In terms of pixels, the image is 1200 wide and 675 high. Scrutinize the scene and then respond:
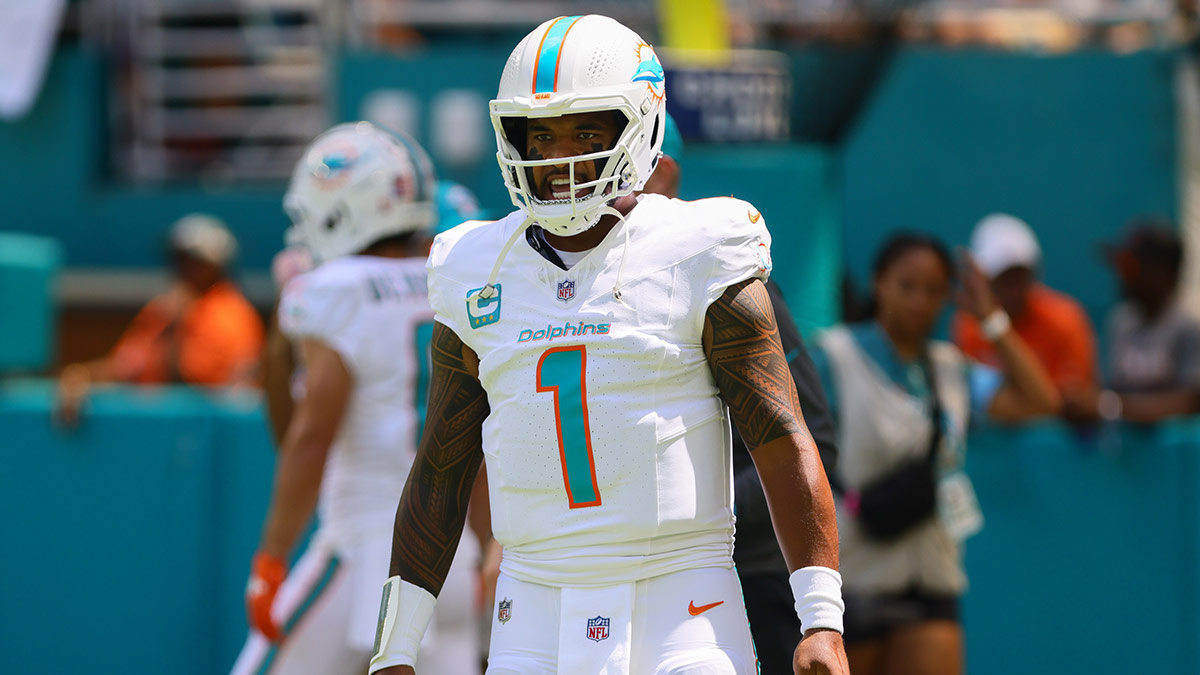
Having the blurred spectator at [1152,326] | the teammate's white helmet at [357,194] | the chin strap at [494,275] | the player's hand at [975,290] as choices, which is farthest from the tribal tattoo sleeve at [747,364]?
the blurred spectator at [1152,326]

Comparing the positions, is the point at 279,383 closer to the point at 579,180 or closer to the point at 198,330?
the point at 579,180

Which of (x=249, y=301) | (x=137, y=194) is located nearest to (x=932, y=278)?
(x=249, y=301)

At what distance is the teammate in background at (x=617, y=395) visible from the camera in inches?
103

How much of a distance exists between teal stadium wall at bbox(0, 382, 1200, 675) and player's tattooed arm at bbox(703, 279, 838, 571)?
321cm

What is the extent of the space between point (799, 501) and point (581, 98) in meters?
0.81

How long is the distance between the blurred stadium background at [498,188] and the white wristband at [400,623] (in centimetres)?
295

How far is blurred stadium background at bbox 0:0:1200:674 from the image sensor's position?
18.6 feet

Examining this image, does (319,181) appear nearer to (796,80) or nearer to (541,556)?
(541,556)

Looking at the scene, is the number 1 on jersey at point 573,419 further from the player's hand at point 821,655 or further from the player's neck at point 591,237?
the player's hand at point 821,655

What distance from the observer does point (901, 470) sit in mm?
4457

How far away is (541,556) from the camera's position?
106 inches

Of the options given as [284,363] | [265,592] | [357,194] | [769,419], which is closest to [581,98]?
[769,419]

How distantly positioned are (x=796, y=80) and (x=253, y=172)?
15.8 ft

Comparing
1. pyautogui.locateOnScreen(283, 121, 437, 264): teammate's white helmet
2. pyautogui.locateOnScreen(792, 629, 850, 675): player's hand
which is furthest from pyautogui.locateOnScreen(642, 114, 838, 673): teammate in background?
pyautogui.locateOnScreen(283, 121, 437, 264): teammate's white helmet
